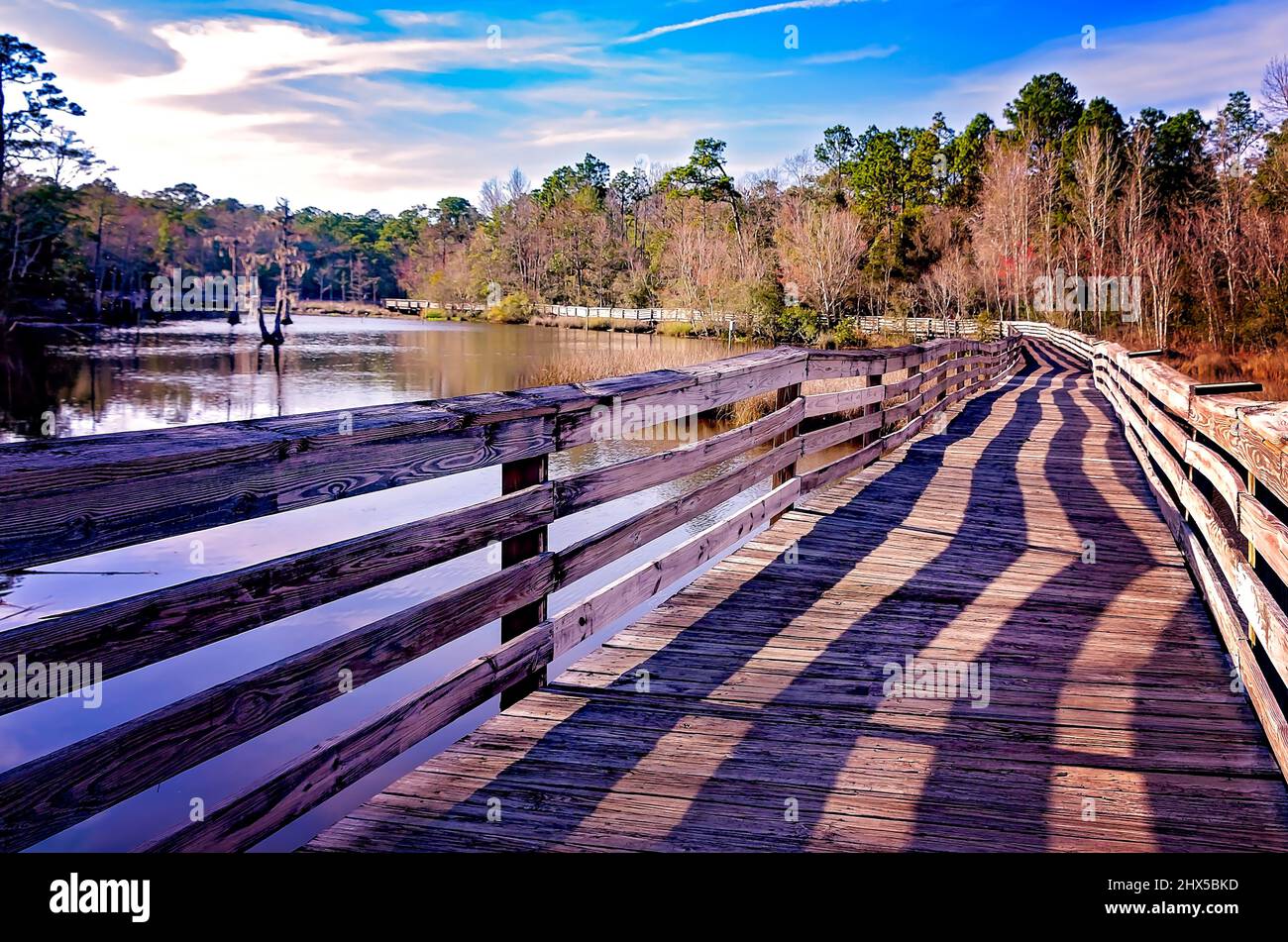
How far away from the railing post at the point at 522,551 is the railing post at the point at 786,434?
11.0ft

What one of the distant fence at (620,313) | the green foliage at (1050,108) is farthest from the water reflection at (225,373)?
the green foliage at (1050,108)

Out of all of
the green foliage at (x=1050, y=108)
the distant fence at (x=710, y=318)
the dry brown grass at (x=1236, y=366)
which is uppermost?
the green foliage at (x=1050, y=108)

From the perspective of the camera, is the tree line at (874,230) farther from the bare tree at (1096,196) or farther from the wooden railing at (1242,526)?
the wooden railing at (1242,526)

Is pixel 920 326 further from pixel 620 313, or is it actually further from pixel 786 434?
pixel 786 434

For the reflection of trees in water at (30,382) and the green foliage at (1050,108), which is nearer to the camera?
the reflection of trees in water at (30,382)

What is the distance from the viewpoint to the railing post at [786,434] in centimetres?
677

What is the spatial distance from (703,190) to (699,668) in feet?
256

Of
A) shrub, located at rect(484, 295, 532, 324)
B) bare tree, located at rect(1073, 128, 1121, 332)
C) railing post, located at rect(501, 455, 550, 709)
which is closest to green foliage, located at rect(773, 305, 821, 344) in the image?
bare tree, located at rect(1073, 128, 1121, 332)

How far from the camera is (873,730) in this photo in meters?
3.37

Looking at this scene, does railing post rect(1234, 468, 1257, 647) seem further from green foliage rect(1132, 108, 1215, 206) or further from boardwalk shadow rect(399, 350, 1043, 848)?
green foliage rect(1132, 108, 1215, 206)

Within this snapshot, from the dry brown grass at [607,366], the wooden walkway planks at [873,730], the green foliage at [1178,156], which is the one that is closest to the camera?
the wooden walkway planks at [873,730]

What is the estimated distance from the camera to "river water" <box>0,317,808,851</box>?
658cm
